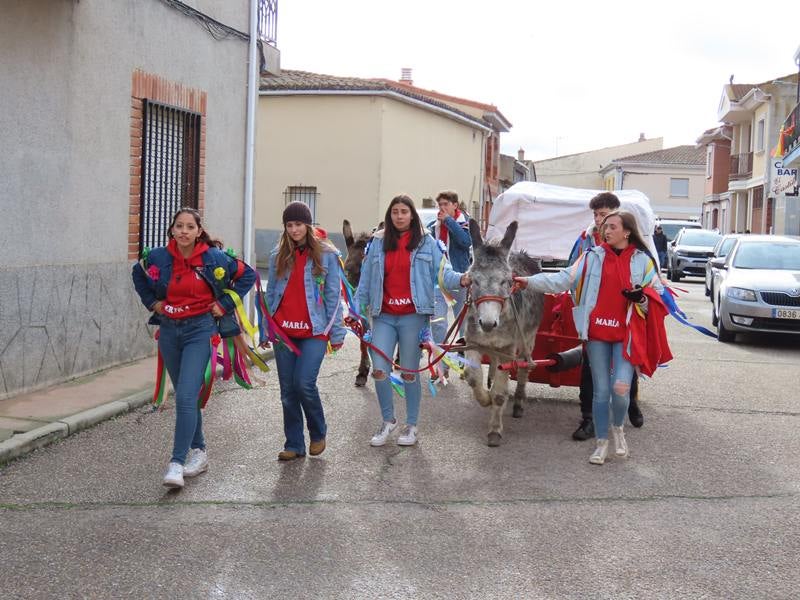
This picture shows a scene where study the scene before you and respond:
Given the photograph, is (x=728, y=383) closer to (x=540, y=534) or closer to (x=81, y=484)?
(x=540, y=534)

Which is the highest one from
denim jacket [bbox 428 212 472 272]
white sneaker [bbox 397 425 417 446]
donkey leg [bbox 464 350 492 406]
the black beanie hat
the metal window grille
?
the metal window grille

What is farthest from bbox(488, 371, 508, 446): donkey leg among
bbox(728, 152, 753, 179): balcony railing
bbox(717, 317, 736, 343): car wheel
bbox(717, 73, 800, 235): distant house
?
bbox(728, 152, 753, 179): balcony railing

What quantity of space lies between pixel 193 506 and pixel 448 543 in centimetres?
156

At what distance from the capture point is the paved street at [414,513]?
14.8 ft

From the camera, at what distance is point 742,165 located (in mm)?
46562

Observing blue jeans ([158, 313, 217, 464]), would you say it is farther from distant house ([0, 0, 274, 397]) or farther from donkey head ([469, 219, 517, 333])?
distant house ([0, 0, 274, 397])

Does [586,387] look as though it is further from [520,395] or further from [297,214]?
[297,214]

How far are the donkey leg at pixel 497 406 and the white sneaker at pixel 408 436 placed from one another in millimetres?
579

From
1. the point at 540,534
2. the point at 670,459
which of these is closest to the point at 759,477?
the point at 670,459

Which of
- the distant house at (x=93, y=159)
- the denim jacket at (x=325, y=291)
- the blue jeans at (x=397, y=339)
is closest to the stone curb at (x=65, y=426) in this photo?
the distant house at (x=93, y=159)

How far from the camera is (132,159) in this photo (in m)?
10.5

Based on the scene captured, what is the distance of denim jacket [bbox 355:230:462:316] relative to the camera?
696cm

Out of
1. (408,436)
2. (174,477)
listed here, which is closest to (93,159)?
(408,436)

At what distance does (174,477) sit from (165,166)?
6343 millimetres
